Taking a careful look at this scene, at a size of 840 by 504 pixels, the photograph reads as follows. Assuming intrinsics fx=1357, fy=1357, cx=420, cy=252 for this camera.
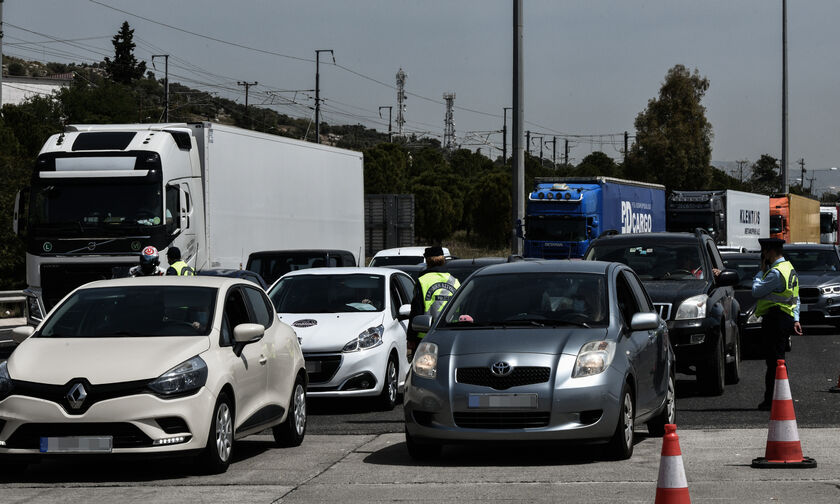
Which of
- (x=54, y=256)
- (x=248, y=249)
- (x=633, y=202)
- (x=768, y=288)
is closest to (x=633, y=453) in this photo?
(x=768, y=288)

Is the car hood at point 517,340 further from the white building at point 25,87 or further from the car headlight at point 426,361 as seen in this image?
the white building at point 25,87

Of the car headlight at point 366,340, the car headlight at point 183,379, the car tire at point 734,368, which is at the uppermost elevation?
the car headlight at point 183,379

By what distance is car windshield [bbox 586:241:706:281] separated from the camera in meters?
16.4

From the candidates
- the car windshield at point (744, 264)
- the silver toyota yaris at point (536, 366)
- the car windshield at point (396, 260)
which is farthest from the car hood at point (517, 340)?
the car windshield at point (396, 260)

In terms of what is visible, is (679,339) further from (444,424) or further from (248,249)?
(248,249)

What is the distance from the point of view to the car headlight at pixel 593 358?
9891 millimetres

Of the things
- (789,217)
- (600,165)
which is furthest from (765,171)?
(789,217)

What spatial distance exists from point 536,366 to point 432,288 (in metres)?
4.20

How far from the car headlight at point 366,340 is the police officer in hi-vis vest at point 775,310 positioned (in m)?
4.02

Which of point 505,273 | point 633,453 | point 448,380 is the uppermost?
point 505,273

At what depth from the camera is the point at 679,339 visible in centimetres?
1530

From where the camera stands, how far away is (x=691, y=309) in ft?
50.6

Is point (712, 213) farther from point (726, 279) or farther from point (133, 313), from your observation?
point (133, 313)

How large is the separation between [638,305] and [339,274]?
17.2ft
